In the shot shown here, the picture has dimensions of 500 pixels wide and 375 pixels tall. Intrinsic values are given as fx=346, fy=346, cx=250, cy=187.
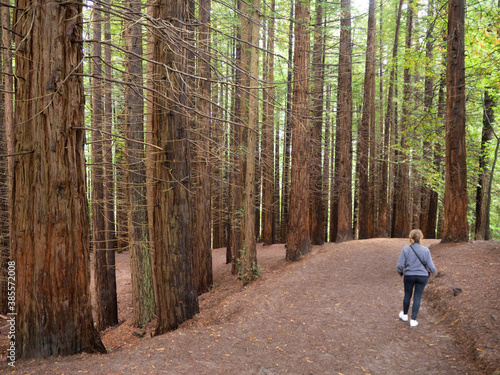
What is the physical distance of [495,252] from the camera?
29.7ft

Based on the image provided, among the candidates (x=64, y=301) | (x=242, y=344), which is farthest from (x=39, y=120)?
(x=242, y=344)

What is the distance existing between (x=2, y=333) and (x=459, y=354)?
445 inches

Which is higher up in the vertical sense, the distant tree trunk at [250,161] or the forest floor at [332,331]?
the distant tree trunk at [250,161]

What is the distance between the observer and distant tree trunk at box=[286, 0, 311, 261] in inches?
443

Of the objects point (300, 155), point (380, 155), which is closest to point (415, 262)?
point (300, 155)

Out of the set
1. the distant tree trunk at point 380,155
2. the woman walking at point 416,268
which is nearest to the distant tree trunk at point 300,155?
the distant tree trunk at point 380,155

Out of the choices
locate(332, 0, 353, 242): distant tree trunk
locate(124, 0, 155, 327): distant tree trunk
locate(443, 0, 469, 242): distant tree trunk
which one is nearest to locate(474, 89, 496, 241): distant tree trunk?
locate(443, 0, 469, 242): distant tree trunk

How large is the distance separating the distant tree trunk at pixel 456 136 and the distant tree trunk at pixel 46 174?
10.7m

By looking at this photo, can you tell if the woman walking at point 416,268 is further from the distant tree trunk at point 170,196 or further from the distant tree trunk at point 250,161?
the distant tree trunk at point 250,161

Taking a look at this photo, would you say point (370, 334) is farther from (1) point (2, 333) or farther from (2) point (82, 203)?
(1) point (2, 333)

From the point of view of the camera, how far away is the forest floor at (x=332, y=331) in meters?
4.59

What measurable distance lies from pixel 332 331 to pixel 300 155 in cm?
653

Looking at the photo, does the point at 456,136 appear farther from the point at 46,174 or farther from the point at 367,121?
the point at 46,174

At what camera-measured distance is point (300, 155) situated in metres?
11.7
